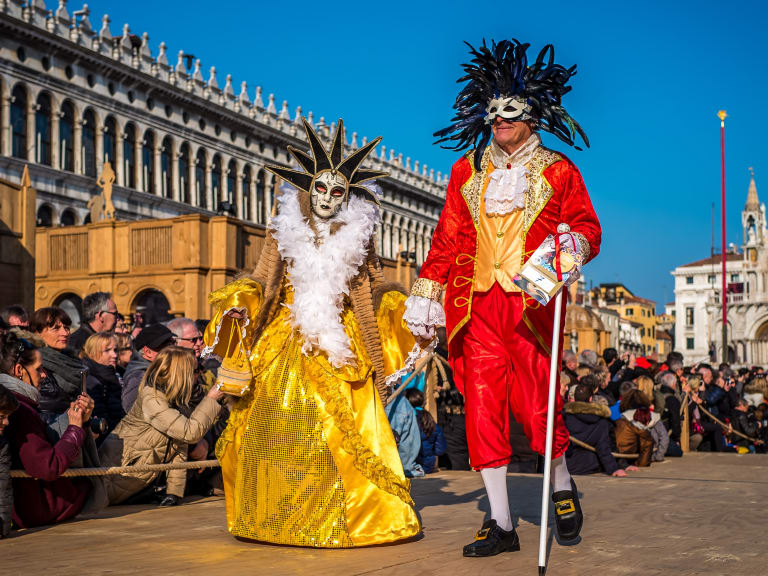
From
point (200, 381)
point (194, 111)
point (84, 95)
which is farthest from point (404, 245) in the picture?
point (200, 381)

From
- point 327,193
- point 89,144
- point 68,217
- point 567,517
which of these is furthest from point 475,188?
point 89,144

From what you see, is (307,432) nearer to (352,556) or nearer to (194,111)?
(352,556)

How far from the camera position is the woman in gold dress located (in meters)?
4.40

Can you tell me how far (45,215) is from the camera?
3478 cm

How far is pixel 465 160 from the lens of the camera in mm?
4680

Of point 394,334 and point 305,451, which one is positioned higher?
point 394,334

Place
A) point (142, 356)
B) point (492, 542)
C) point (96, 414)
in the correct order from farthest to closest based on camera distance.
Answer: point (142, 356) < point (96, 414) < point (492, 542)

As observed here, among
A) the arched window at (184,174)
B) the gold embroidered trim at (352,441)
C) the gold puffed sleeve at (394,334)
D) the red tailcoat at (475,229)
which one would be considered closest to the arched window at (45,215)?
the arched window at (184,174)

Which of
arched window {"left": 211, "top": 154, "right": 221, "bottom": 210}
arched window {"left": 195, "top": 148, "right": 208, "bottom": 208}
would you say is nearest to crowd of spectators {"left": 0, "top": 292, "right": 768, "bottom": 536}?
arched window {"left": 195, "top": 148, "right": 208, "bottom": 208}

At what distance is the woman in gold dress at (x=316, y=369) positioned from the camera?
440cm

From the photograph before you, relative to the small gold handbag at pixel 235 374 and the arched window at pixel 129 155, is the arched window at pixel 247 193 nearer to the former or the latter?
the arched window at pixel 129 155

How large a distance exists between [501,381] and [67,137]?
34649 mm

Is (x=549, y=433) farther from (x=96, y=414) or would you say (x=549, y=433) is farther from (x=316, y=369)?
(x=96, y=414)

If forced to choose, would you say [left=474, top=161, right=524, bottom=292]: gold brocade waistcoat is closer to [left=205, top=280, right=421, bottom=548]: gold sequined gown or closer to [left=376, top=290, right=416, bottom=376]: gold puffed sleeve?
[left=376, top=290, right=416, bottom=376]: gold puffed sleeve
